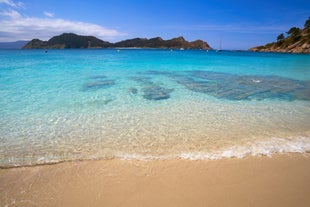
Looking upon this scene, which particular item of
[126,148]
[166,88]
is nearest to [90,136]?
[126,148]

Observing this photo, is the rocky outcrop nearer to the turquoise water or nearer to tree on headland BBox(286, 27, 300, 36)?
tree on headland BBox(286, 27, 300, 36)

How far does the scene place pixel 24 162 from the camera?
4234 mm

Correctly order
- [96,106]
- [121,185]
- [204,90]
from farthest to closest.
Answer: [204,90], [96,106], [121,185]

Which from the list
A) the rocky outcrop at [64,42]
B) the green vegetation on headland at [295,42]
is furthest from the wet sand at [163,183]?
the rocky outcrop at [64,42]

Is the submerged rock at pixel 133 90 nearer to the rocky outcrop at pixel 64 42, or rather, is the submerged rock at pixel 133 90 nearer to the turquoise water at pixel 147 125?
the turquoise water at pixel 147 125

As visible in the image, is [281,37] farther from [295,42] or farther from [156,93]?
[156,93]

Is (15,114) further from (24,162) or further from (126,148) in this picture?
(126,148)

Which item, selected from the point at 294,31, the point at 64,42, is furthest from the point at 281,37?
the point at 64,42

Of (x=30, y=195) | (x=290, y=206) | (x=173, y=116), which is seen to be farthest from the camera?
(x=173, y=116)

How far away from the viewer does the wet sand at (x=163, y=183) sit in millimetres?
3131

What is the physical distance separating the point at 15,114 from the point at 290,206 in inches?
339

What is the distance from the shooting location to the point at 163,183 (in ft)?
11.6

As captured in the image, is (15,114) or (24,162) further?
A: (15,114)

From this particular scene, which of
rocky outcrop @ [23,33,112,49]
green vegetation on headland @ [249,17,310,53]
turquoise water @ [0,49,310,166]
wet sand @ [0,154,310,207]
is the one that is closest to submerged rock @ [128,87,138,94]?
turquoise water @ [0,49,310,166]
